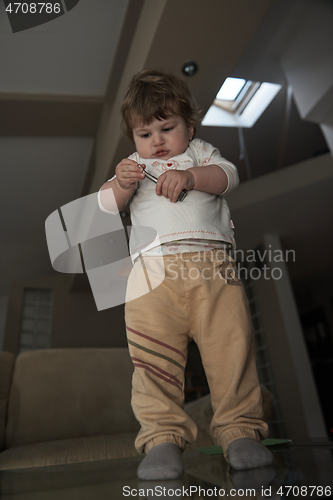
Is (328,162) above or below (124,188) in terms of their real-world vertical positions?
above

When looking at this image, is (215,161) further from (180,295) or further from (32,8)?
(32,8)

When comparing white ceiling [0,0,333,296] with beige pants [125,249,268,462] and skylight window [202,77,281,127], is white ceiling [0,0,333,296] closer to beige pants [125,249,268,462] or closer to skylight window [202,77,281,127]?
skylight window [202,77,281,127]

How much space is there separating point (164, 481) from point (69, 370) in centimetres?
119

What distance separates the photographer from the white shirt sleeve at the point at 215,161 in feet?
2.46

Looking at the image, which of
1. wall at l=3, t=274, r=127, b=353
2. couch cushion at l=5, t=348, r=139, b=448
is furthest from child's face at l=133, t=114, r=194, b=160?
wall at l=3, t=274, r=127, b=353

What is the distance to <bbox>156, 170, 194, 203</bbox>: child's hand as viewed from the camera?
653 millimetres

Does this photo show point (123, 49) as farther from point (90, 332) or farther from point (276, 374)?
point (90, 332)

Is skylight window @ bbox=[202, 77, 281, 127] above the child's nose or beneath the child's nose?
above

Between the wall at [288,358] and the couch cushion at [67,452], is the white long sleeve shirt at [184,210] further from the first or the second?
the wall at [288,358]

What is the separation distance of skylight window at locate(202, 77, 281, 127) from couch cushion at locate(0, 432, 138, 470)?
113 inches

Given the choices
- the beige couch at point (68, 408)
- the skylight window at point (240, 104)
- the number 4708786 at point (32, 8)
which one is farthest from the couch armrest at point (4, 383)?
the skylight window at point (240, 104)

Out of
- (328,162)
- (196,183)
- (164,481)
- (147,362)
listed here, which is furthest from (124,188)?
(328,162)

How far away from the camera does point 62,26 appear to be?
185 cm

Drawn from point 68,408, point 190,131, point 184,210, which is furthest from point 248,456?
point 68,408
